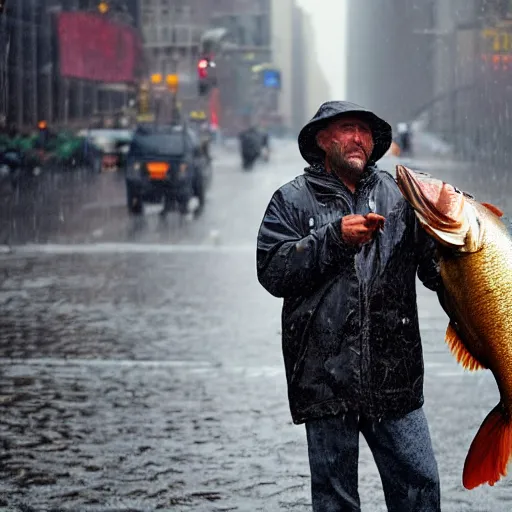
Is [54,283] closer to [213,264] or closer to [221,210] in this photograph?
[213,264]

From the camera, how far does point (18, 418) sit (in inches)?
312

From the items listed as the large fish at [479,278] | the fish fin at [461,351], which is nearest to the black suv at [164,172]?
the fish fin at [461,351]

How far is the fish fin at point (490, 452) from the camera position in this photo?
3932mm

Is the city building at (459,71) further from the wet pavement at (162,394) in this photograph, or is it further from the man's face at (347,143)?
the man's face at (347,143)

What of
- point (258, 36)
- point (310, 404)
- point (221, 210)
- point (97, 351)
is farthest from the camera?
point (258, 36)

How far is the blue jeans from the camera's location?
434 cm

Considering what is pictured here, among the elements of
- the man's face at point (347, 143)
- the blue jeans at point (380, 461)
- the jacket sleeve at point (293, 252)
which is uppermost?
the man's face at point (347, 143)

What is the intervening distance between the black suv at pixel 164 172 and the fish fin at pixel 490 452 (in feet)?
76.2

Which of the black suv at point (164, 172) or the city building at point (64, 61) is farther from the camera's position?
the city building at point (64, 61)

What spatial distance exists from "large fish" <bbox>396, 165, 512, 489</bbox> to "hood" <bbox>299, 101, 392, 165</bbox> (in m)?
0.42

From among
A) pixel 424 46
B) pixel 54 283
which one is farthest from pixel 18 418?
pixel 424 46

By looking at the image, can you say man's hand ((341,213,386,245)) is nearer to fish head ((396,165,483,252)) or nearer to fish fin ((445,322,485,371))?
fish head ((396,165,483,252))

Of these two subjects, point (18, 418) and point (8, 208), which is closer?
point (18, 418)

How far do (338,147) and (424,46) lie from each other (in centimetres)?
11295
